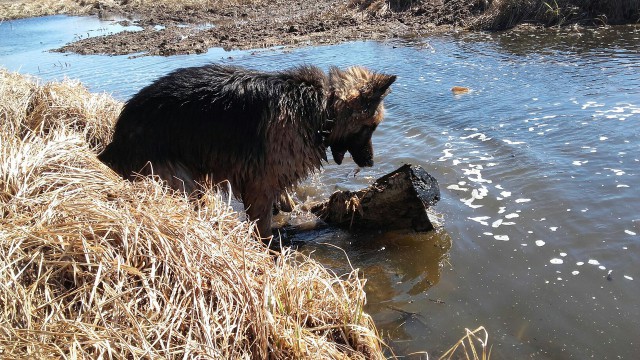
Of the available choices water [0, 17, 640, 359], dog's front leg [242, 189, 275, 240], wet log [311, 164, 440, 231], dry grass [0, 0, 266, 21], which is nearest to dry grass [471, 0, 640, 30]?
water [0, 17, 640, 359]

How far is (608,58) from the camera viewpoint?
1172 cm

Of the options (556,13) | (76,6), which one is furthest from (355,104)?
(76,6)

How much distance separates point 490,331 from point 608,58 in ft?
32.5

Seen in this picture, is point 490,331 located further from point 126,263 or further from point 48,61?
point 48,61

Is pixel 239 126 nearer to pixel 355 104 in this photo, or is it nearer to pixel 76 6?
pixel 355 104

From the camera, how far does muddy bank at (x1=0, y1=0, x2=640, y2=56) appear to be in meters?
16.0

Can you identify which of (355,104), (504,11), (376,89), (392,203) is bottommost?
(392,203)

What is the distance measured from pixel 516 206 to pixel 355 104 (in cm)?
233

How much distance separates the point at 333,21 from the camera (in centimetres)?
2106

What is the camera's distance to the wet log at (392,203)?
5.97 meters

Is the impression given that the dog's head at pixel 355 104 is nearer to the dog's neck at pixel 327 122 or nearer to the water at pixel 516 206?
the dog's neck at pixel 327 122

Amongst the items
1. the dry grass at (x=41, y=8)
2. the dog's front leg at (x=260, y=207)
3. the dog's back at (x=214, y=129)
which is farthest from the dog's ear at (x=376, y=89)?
the dry grass at (x=41, y=8)

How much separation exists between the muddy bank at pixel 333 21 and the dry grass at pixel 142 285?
14981mm

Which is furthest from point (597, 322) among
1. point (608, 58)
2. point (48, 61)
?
point (48, 61)
